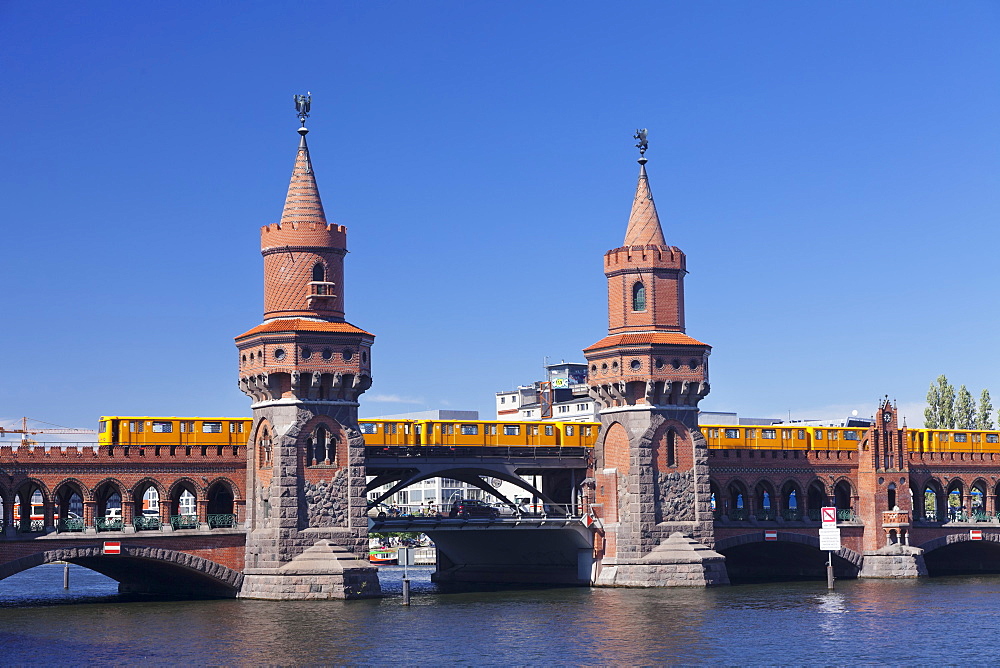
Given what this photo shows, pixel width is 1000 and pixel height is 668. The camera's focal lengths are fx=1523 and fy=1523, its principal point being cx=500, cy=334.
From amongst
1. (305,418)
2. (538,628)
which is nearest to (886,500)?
(538,628)

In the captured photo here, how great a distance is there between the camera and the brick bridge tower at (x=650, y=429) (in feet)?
331

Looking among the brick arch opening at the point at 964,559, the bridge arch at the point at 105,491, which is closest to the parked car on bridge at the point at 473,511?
the bridge arch at the point at 105,491

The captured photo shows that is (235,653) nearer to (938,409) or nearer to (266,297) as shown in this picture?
(266,297)

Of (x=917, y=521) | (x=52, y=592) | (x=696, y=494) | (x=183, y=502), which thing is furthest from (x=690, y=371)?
(x=183, y=502)

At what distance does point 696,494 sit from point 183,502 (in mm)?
112069

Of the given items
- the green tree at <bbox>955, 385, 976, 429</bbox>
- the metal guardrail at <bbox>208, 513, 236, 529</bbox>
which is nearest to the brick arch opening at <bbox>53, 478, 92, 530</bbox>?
the metal guardrail at <bbox>208, 513, 236, 529</bbox>

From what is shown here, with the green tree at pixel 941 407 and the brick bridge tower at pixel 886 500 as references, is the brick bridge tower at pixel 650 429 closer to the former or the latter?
the brick bridge tower at pixel 886 500

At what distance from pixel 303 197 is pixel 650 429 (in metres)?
27.5

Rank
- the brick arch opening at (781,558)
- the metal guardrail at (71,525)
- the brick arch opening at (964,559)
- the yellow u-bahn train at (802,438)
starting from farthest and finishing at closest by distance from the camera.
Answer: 1. the brick arch opening at (964,559)
2. the yellow u-bahn train at (802,438)
3. the brick arch opening at (781,558)
4. the metal guardrail at (71,525)

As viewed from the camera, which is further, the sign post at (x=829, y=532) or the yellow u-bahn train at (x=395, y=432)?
the sign post at (x=829, y=532)

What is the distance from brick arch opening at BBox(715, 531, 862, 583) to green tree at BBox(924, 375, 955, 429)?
48895 mm

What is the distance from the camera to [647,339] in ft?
335

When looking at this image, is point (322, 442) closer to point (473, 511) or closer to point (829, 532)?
point (473, 511)

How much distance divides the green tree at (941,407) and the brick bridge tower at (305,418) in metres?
85.0
